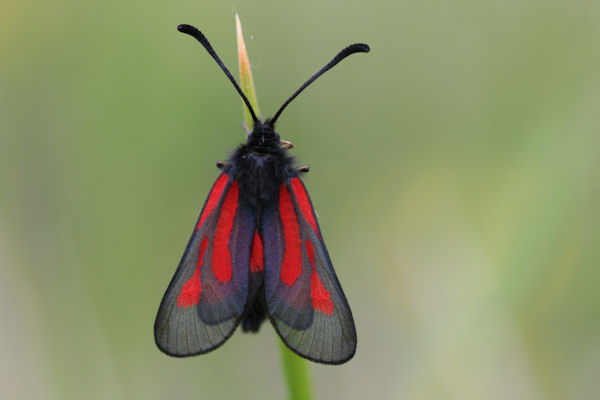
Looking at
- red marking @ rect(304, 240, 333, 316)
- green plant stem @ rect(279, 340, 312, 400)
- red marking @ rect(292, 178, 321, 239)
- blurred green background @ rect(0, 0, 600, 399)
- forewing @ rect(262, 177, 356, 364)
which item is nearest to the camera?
green plant stem @ rect(279, 340, 312, 400)

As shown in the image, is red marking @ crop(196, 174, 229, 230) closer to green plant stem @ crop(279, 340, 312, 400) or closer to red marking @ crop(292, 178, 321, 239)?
red marking @ crop(292, 178, 321, 239)

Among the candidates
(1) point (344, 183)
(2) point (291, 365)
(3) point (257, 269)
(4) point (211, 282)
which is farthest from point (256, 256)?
(1) point (344, 183)

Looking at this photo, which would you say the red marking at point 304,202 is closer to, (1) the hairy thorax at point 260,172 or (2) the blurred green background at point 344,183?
(1) the hairy thorax at point 260,172

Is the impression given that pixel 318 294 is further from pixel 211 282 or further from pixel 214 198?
pixel 214 198

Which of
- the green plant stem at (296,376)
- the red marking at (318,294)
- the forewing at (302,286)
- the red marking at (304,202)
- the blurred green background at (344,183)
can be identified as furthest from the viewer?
the blurred green background at (344,183)

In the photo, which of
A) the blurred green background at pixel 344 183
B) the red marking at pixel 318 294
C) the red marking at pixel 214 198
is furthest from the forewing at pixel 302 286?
the blurred green background at pixel 344 183

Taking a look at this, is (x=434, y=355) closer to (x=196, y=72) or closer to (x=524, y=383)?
(x=524, y=383)

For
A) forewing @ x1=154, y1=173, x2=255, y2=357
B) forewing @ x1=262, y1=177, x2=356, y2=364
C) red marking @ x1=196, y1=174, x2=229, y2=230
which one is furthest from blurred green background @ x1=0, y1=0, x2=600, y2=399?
red marking @ x1=196, y1=174, x2=229, y2=230
